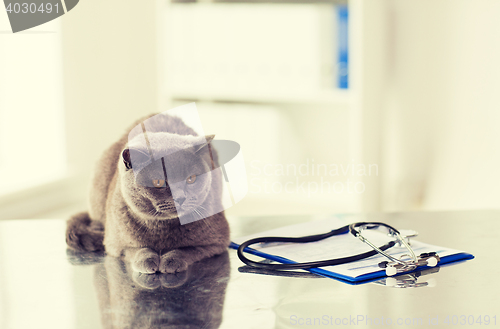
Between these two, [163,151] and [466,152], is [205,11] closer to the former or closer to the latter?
[466,152]

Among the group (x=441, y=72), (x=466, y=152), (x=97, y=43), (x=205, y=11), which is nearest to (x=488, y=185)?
(x=466, y=152)

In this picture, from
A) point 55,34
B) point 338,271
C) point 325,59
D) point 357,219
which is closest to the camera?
point 338,271

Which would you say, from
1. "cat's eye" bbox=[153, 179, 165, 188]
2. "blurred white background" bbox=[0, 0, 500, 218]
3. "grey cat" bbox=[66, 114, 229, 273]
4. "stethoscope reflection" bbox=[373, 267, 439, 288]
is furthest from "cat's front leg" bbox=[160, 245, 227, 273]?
"blurred white background" bbox=[0, 0, 500, 218]

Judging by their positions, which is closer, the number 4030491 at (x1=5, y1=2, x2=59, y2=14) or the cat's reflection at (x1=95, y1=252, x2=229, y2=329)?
the cat's reflection at (x1=95, y1=252, x2=229, y2=329)

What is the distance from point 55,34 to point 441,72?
184 cm

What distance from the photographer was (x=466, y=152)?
6.94 feet

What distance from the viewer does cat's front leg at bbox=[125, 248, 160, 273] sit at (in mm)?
748

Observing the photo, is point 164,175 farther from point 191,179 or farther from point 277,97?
point 277,97

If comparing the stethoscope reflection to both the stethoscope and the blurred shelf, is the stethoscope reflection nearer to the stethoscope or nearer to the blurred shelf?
the stethoscope

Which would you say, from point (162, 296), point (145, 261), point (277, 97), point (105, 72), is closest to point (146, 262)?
point (145, 261)

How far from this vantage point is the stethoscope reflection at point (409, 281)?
68 centimetres

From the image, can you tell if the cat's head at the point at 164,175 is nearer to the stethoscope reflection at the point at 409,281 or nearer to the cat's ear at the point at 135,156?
the cat's ear at the point at 135,156

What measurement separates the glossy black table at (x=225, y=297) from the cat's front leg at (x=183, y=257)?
0.04 feet

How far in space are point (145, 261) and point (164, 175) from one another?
0.45 feet
